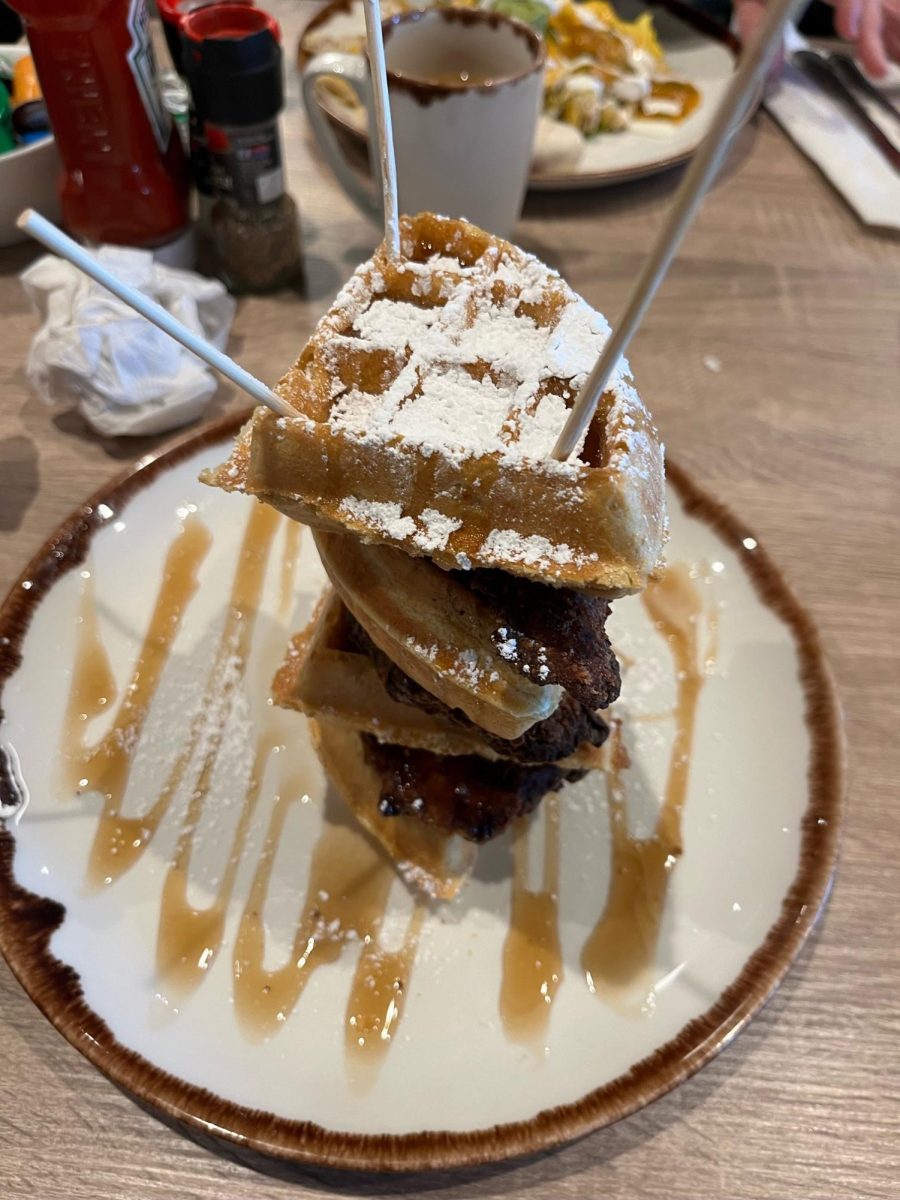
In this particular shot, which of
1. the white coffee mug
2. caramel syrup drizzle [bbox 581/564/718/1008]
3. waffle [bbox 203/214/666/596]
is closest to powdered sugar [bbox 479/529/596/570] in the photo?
waffle [bbox 203/214/666/596]

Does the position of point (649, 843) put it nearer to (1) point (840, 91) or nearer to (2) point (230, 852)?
(2) point (230, 852)

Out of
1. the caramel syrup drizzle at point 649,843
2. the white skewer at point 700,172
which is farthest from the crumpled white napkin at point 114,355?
the white skewer at point 700,172

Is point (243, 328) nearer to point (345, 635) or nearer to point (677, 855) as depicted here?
point (345, 635)

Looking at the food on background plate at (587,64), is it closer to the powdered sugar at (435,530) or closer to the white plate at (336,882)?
the white plate at (336,882)

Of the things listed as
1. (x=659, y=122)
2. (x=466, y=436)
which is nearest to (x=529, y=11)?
(x=659, y=122)

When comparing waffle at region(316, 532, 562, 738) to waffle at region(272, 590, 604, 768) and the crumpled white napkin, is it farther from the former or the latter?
the crumpled white napkin

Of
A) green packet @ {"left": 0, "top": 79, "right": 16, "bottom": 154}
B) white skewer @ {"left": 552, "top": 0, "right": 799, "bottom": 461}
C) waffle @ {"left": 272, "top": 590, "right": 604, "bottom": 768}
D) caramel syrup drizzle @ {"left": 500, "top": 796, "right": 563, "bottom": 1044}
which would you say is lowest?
caramel syrup drizzle @ {"left": 500, "top": 796, "right": 563, "bottom": 1044}
